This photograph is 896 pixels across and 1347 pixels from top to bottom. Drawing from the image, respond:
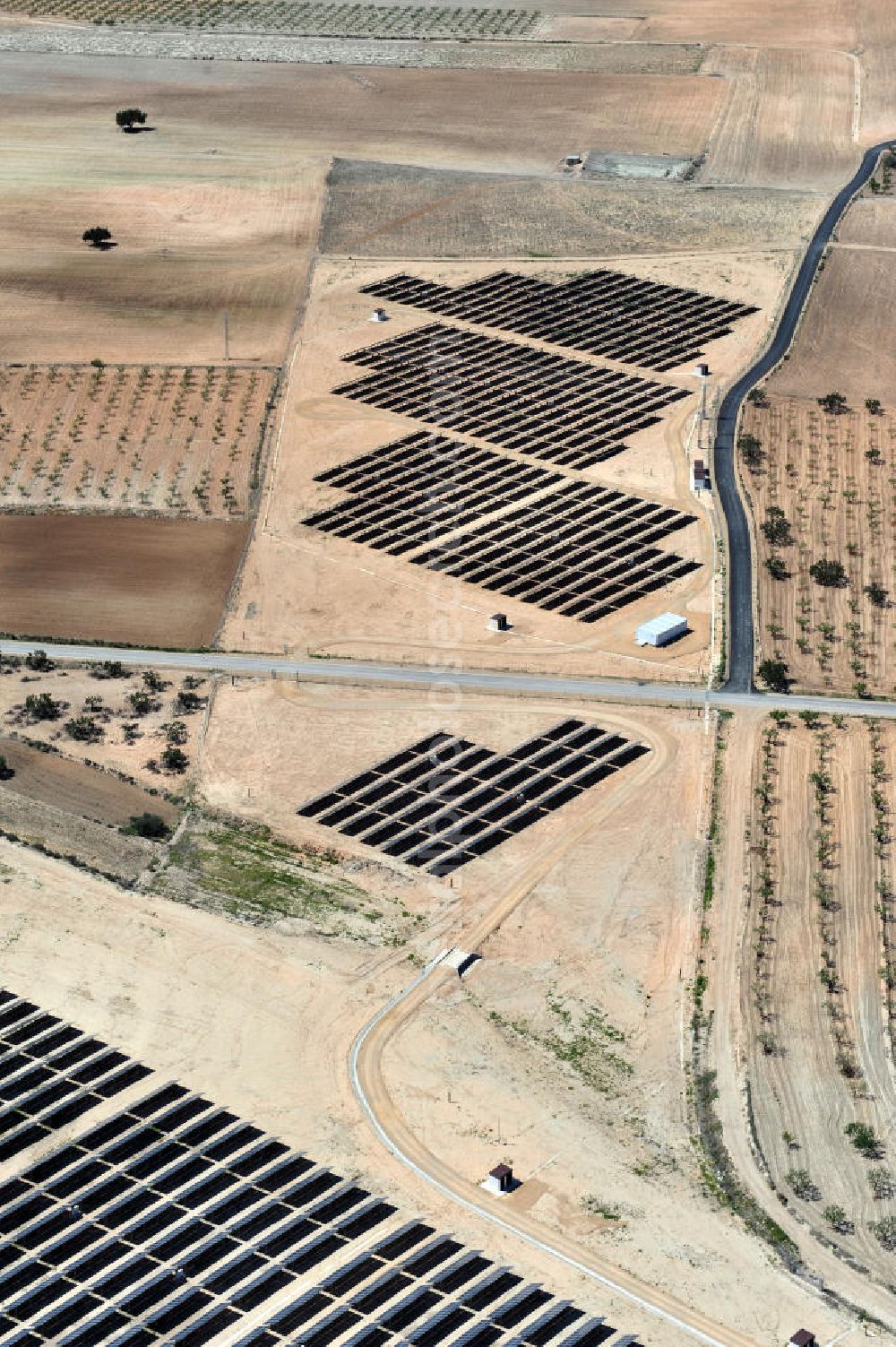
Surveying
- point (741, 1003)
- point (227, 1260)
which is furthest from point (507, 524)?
point (227, 1260)

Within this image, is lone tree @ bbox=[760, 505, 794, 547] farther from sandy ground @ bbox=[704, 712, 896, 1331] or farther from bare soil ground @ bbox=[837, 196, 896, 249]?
bare soil ground @ bbox=[837, 196, 896, 249]

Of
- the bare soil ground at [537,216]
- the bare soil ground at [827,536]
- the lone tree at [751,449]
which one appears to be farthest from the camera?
the bare soil ground at [537,216]

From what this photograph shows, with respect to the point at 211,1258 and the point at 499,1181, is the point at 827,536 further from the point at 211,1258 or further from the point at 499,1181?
the point at 211,1258

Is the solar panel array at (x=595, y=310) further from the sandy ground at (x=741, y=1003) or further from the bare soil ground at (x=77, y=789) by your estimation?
the bare soil ground at (x=77, y=789)

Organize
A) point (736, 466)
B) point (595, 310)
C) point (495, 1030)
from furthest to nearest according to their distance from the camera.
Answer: point (595, 310) → point (736, 466) → point (495, 1030)

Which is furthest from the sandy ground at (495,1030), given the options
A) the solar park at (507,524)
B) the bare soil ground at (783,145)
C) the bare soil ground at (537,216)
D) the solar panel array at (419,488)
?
the bare soil ground at (783,145)

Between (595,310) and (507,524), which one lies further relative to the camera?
(595,310)

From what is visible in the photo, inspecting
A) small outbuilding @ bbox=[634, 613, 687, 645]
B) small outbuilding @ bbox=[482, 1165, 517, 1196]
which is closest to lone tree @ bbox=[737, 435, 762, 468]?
small outbuilding @ bbox=[634, 613, 687, 645]
